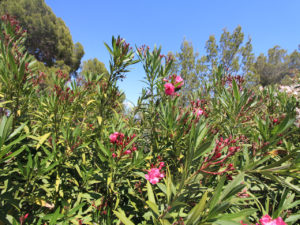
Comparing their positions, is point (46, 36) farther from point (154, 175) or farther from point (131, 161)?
point (154, 175)

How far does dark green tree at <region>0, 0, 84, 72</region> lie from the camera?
44.3 feet

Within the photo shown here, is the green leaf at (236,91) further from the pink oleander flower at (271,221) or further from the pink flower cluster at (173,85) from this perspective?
the pink oleander flower at (271,221)

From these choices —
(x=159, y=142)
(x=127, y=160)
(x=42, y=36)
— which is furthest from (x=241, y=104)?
(x=42, y=36)

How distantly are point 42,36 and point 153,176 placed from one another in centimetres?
1821

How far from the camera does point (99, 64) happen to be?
53.4 ft

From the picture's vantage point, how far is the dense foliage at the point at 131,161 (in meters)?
0.81

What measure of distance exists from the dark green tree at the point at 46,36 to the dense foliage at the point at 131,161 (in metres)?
15.0

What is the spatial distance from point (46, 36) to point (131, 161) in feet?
58.9

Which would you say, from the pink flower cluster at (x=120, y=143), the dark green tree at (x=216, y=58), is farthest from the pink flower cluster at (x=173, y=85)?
the dark green tree at (x=216, y=58)

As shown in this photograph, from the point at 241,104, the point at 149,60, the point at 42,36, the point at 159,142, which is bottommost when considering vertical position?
the point at 159,142

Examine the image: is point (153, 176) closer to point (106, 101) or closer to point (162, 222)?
point (162, 222)

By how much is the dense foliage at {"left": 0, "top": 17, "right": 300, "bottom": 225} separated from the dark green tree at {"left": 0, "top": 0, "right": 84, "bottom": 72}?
15008 mm

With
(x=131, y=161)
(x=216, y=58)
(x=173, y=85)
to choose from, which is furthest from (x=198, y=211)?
(x=216, y=58)

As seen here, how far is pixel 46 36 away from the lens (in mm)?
14453
